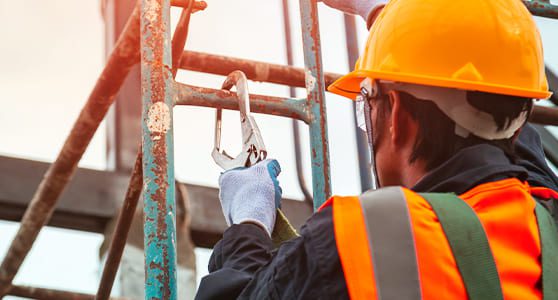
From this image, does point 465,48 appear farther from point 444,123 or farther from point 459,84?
point 444,123

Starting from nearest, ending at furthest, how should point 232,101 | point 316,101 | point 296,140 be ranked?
point 232,101 → point 316,101 → point 296,140

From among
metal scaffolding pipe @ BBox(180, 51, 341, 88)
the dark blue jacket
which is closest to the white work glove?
metal scaffolding pipe @ BBox(180, 51, 341, 88)

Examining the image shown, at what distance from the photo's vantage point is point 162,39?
2.59 metres

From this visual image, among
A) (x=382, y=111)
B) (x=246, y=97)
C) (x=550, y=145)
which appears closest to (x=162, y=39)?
(x=246, y=97)

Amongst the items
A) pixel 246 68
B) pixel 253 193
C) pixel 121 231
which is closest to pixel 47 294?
pixel 121 231

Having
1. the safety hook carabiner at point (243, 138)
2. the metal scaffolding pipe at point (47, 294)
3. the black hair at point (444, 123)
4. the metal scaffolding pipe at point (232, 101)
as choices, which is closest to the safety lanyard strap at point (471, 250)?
the black hair at point (444, 123)

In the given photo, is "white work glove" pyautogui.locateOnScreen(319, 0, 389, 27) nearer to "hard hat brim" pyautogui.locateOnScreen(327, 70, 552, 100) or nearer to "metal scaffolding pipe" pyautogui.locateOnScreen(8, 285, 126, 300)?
"hard hat brim" pyautogui.locateOnScreen(327, 70, 552, 100)

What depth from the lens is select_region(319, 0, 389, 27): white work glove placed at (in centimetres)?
310

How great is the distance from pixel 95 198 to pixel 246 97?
3.92 m

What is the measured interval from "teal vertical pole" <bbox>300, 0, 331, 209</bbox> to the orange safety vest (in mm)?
928

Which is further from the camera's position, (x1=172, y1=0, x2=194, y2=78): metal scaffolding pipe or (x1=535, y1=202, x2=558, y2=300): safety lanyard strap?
(x1=172, y1=0, x2=194, y2=78): metal scaffolding pipe

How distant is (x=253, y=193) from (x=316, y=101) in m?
0.63

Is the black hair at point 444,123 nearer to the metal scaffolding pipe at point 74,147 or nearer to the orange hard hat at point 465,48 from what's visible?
the orange hard hat at point 465,48

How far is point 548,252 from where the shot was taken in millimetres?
1934
